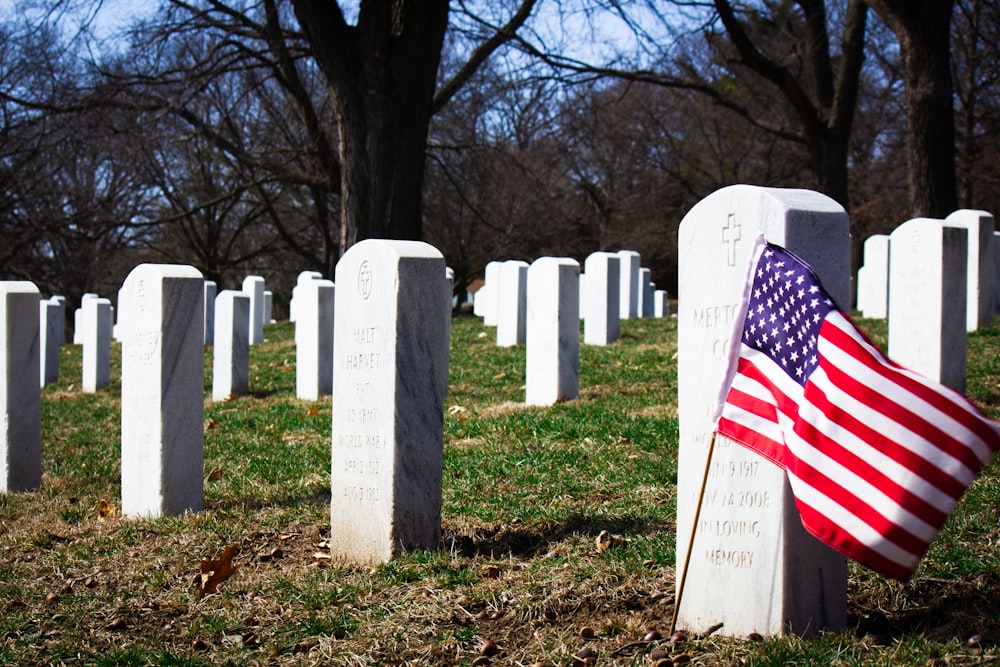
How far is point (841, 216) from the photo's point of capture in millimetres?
3746

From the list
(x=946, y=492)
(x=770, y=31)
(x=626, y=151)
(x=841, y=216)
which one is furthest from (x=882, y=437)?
(x=626, y=151)

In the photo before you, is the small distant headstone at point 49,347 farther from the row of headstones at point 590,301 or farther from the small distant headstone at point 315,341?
the row of headstones at point 590,301

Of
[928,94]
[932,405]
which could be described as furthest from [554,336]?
[928,94]

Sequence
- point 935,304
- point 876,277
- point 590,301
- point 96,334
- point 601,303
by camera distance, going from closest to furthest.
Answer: point 935,304 → point 96,334 → point 601,303 → point 590,301 → point 876,277

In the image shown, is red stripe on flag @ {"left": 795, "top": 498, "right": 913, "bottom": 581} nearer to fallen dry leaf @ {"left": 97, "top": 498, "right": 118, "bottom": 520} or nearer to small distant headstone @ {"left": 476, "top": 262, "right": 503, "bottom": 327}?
fallen dry leaf @ {"left": 97, "top": 498, "right": 118, "bottom": 520}

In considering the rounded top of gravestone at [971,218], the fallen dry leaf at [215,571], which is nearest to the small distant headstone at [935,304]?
the rounded top of gravestone at [971,218]

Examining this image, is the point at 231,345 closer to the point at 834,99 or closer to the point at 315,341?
the point at 315,341

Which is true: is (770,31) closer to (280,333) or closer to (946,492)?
(280,333)

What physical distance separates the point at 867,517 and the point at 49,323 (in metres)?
14.9

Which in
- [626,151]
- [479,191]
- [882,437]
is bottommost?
[882,437]

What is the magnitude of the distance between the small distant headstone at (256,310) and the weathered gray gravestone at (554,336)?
31.0 feet

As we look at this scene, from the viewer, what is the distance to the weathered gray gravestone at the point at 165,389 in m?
6.38

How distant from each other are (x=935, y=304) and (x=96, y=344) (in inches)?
395

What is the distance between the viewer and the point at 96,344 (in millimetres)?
13570
